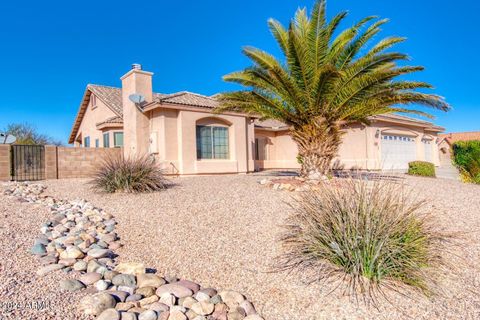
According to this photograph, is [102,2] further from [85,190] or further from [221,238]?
[221,238]

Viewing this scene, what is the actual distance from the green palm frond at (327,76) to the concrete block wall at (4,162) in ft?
34.8

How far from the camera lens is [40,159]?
1547 centimetres

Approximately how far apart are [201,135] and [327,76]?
8.53 meters

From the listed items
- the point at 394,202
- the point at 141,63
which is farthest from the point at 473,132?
the point at 394,202

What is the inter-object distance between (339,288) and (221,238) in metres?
2.50

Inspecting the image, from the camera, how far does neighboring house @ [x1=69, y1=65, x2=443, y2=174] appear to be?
52.0 ft

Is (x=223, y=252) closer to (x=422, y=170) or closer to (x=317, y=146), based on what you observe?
(x=317, y=146)

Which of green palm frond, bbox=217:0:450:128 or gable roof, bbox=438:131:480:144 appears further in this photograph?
gable roof, bbox=438:131:480:144

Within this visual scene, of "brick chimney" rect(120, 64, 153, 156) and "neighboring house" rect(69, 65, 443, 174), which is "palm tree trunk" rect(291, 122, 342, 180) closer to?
"neighboring house" rect(69, 65, 443, 174)

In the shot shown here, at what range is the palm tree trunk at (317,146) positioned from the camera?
1136 cm

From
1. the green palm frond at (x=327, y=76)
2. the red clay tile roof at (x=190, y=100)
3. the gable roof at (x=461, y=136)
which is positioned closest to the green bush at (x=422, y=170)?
the green palm frond at (x=327, y=76)

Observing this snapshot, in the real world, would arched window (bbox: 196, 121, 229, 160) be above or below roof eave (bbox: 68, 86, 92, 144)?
below

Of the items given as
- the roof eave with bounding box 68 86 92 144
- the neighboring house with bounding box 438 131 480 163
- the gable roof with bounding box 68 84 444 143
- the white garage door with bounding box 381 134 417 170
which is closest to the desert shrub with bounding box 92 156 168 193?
the gable roof with bounding box 68 84 444 143

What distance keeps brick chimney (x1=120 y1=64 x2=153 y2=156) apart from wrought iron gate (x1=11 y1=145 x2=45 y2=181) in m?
3.76
